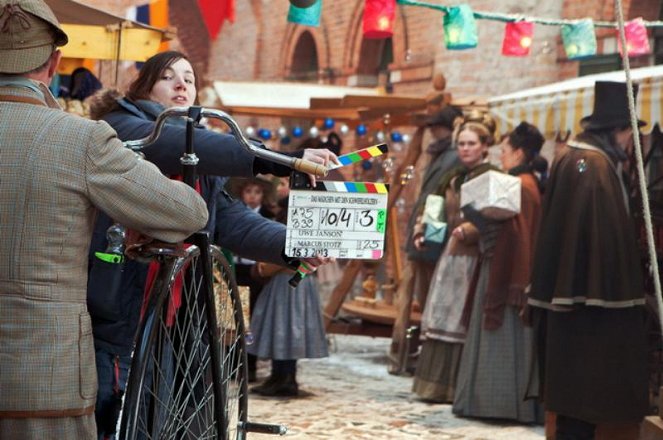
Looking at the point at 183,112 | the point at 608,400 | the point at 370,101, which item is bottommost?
the point at 608,400

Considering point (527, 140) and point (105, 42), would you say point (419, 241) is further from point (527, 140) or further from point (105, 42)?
point (105, 42)

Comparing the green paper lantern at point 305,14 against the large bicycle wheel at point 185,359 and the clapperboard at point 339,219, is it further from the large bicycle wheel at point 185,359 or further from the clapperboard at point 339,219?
the clapperboard at point 339,219

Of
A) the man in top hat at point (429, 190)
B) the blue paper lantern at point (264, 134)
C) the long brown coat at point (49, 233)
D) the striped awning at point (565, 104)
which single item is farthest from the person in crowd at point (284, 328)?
the long brown coat at point (49, 233)

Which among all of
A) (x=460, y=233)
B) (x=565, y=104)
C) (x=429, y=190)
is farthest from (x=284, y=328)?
(x=565, y=104)

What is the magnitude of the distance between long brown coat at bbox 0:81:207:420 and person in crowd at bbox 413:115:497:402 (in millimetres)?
5584

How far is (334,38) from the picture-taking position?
19.7 m

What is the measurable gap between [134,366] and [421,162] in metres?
13.0

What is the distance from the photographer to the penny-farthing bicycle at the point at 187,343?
347 cm

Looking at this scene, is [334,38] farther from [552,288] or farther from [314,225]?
[314,225]

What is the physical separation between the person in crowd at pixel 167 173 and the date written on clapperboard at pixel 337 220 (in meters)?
0.10

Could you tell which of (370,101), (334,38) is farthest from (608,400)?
(334,38)

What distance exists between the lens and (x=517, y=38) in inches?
412

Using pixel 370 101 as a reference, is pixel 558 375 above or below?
below

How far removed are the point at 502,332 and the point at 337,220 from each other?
4937 millimetres
